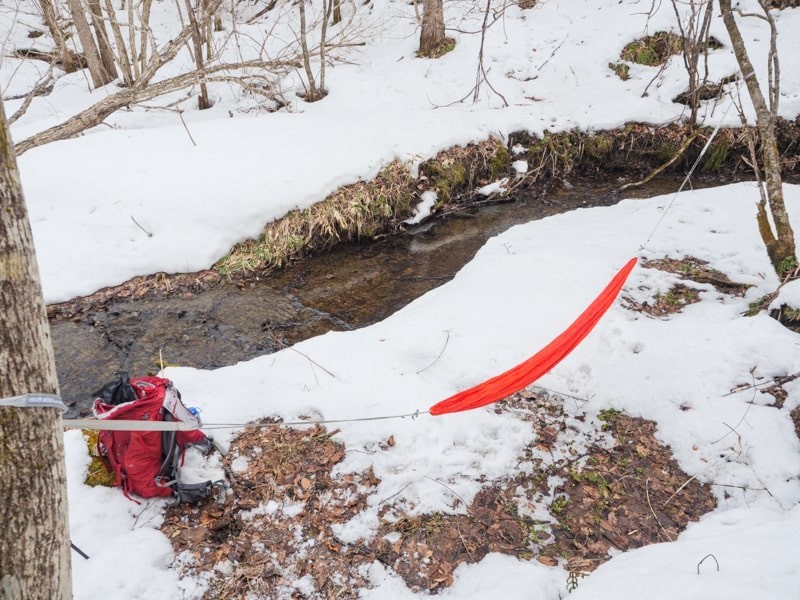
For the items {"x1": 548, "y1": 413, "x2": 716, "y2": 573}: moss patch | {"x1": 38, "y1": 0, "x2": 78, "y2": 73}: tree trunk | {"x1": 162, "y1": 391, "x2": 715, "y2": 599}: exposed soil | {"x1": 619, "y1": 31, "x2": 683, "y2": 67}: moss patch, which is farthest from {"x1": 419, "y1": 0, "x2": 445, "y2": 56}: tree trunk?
{"x1": 548, "y1": 413, "x2": 716, "y2": 573}: moss patch

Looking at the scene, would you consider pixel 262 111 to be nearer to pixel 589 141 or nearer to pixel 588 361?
pixel 589 141

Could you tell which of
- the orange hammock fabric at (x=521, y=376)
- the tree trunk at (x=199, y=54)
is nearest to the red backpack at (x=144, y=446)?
the orange hammock fabric at (x=521, y=376)

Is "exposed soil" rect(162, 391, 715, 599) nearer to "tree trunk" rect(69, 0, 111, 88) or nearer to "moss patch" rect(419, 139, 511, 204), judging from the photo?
"moss patch" rect(419, 139, 511, 204)

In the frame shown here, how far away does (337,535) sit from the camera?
8.65 feet

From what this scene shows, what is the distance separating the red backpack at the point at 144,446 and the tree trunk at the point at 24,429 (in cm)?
135

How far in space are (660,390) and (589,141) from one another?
235 inches

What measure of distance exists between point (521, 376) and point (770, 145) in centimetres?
280

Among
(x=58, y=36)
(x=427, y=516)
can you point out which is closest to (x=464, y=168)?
(x=427, y=516)

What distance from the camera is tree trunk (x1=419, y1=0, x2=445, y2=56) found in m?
9.73

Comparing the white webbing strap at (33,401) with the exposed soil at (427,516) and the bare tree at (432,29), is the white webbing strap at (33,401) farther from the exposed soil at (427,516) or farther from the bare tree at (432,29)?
the bare tree at (432,29)

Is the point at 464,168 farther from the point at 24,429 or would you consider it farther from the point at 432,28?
the point at 24,429

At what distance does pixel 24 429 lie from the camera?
1319 millimetres

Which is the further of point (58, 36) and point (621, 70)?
point (58, 36)

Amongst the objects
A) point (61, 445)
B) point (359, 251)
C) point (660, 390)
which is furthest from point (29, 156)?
point (660, 390)
